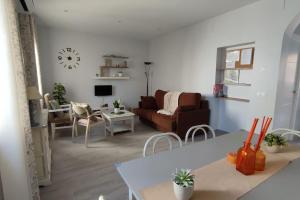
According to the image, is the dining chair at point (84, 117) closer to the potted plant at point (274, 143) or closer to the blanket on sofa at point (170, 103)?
the blanket on sofa at point (170, 103)

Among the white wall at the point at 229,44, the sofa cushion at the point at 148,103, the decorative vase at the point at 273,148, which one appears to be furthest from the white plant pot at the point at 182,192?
the sofa cushion at the point at 148,103

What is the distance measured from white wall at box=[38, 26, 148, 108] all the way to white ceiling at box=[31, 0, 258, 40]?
16.3 inches

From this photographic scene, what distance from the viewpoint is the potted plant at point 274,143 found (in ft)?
4.44

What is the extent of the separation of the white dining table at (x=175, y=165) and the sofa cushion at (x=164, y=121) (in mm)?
2038

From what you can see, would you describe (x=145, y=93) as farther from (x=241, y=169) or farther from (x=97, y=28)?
(x=241, y=169)

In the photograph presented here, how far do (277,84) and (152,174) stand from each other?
9.85ft

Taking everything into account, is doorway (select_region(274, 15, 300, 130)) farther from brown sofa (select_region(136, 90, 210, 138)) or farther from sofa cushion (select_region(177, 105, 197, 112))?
sofa cushion (select_region(177, 105, 197, 112))

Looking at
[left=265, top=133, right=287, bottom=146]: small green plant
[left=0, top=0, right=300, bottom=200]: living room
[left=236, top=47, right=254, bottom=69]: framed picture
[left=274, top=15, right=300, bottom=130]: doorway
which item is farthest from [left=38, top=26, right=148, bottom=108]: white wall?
[left=265, top=133, right=287, bottom=146]: small green plant

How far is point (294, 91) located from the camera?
346 cm

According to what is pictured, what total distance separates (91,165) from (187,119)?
2068 millimetres

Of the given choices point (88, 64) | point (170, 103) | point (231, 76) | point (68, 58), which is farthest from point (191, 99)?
point (68, 58)

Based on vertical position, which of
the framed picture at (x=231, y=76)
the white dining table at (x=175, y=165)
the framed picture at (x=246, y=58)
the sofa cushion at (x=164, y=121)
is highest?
the framed picture at (x=246, y=58)

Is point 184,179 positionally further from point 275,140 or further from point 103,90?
point 103,90

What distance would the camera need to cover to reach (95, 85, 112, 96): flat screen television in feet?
18.6
